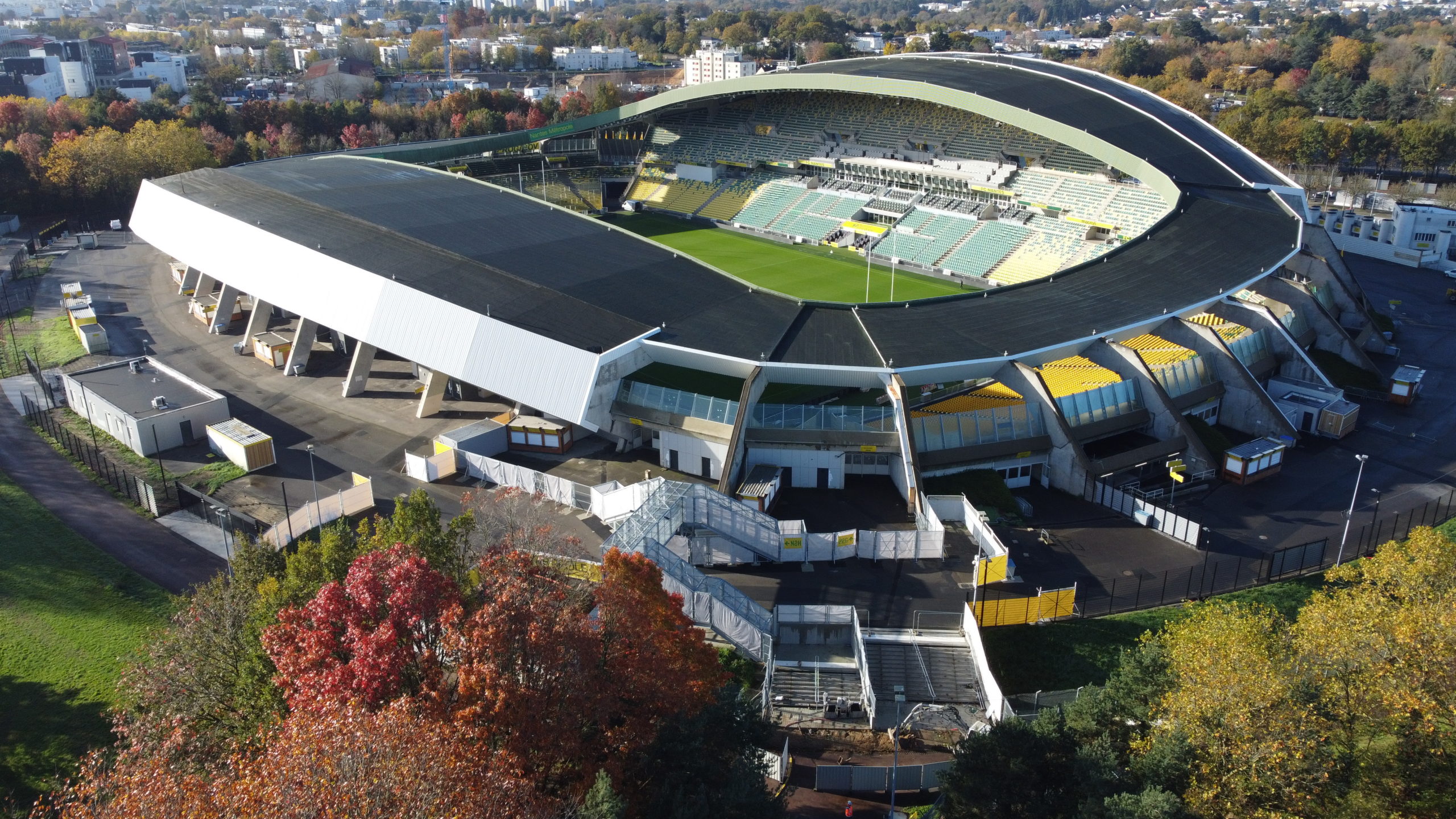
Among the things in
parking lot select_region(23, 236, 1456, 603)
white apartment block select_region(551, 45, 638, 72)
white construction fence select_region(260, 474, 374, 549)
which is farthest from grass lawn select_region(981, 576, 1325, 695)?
white apartment block select_region(551, 45, 638, 72)

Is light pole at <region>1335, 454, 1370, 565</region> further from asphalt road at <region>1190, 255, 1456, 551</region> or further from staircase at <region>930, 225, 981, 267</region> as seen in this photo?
staircase at <region>930, 225, 981, 267</region>

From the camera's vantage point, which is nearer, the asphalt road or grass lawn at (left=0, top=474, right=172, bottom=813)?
grass lawn at (left=0, top=474, right=172, bottom=813)

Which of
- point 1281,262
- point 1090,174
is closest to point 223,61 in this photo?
point 1090,174

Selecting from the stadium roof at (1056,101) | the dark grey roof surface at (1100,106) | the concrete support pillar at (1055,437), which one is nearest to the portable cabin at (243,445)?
the concrete support pillar at (1055,437)

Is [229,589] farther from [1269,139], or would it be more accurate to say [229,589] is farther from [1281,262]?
[1269,139]

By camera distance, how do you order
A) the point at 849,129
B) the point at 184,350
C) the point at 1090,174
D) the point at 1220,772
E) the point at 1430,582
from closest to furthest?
the point at 1220,772, the point at 1430,582, the point at 184,350, the point at 1090,174, the point at 849,129
